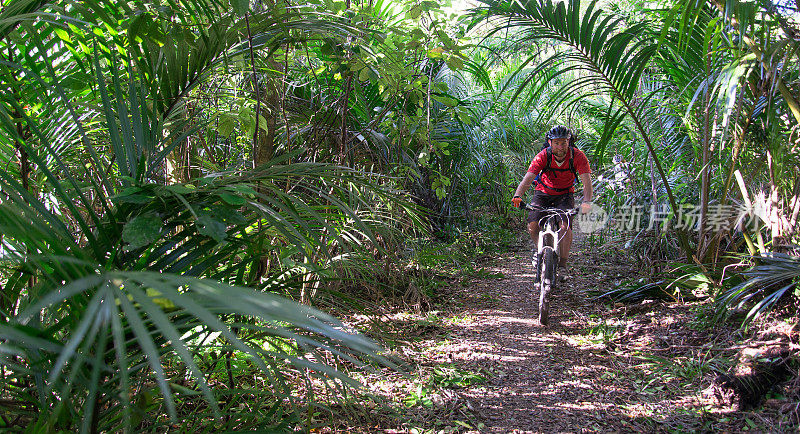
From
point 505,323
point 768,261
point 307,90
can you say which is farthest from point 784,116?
point 307,90

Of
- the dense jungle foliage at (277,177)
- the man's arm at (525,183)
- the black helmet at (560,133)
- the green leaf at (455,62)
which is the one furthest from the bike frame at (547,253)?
the green leaf at (455,62)

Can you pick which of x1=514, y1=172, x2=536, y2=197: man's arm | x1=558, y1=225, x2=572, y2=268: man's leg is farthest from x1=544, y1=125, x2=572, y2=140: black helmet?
x1=558, y1=225, x2=572, y2=268: man's leg

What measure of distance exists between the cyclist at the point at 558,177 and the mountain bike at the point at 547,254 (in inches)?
3.5

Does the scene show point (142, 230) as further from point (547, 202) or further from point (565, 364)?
point (547, 202)

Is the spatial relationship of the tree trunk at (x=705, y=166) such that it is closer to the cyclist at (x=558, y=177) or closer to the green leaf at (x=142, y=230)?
the cyclist at (x=558, y=177)

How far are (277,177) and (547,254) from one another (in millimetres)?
3157

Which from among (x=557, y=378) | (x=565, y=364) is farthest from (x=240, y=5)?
(x=565, y=364)

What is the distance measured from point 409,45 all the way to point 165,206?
6.63 ft

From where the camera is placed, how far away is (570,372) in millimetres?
3049

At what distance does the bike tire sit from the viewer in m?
3.94

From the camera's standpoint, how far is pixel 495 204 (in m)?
8.98

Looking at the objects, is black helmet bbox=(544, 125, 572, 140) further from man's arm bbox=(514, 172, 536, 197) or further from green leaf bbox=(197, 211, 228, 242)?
green leaf bbox=(197, 211, 228, 242)

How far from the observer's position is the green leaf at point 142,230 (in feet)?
3.70

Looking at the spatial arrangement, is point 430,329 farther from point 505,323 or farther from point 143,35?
point 143,35
